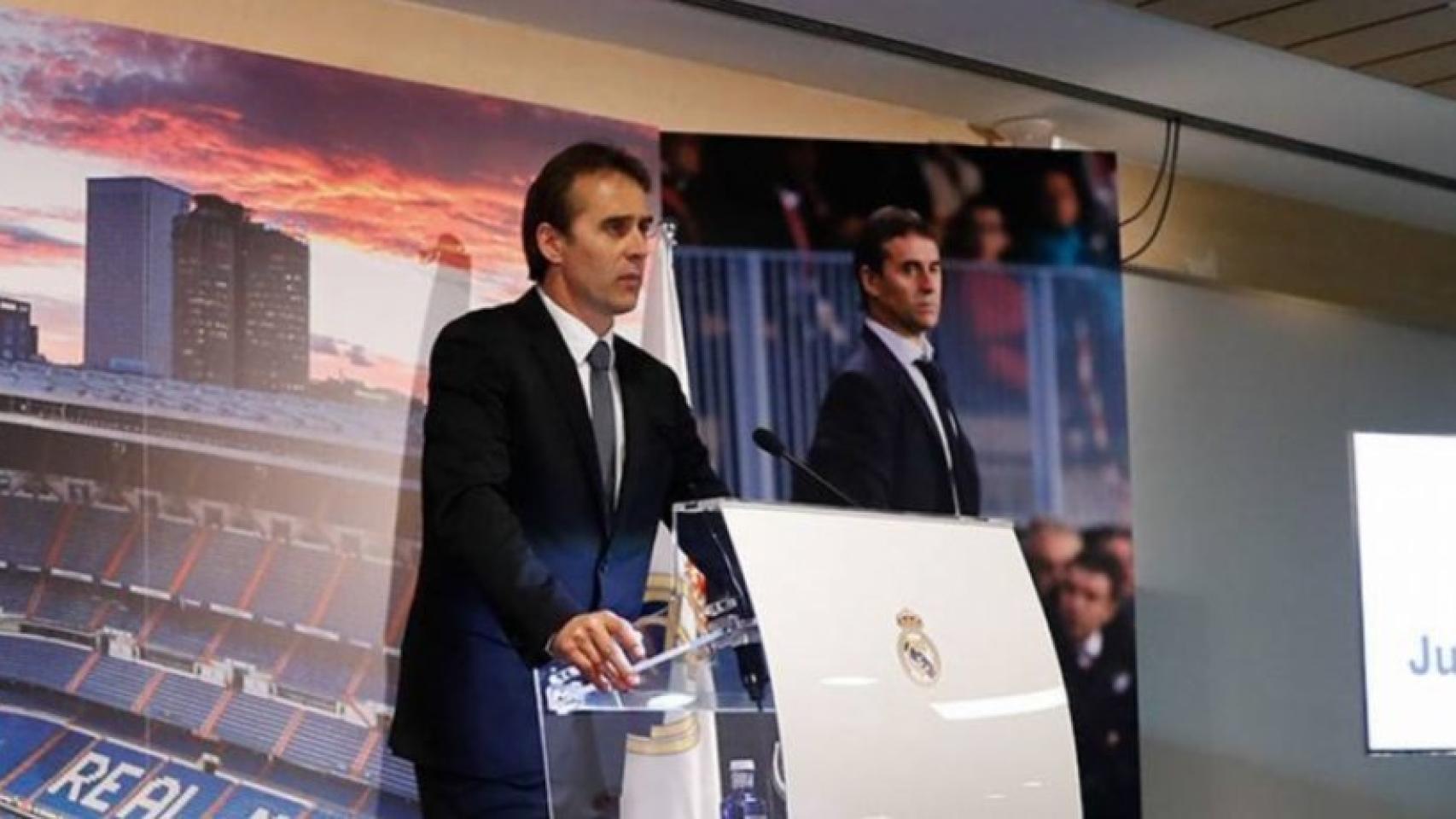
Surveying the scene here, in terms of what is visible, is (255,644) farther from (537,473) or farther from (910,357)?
(910,357)

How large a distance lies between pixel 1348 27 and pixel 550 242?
1.92 m

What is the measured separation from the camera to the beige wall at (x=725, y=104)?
4.19m

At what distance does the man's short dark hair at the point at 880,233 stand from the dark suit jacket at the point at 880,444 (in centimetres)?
15

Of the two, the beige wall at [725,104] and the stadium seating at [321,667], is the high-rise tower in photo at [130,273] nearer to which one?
the beige wall at [725,104]

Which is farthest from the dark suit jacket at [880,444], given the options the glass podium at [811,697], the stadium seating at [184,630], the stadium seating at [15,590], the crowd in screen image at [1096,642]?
the stadium seating at [15,590]

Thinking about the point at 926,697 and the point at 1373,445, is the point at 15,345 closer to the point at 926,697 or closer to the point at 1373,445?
the point at 926,697

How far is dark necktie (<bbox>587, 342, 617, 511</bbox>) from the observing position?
12.9 feet

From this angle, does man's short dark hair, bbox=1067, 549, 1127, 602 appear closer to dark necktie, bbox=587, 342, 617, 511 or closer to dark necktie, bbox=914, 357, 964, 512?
dark necktie, bbox=914, 357, 964, 512

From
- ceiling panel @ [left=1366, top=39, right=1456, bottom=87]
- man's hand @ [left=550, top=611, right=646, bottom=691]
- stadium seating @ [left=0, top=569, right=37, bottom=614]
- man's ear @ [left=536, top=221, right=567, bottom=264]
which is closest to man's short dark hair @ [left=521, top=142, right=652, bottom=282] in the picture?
man's ear @ [left=536, top=221, right=567, bottom=264]

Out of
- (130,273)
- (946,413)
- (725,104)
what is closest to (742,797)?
(130,273)

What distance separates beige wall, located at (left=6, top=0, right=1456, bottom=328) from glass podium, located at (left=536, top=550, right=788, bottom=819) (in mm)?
1785

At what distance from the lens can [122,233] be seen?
3.85 m

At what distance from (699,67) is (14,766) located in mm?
2197

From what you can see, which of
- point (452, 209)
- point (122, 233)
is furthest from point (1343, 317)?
point (122, 233)
